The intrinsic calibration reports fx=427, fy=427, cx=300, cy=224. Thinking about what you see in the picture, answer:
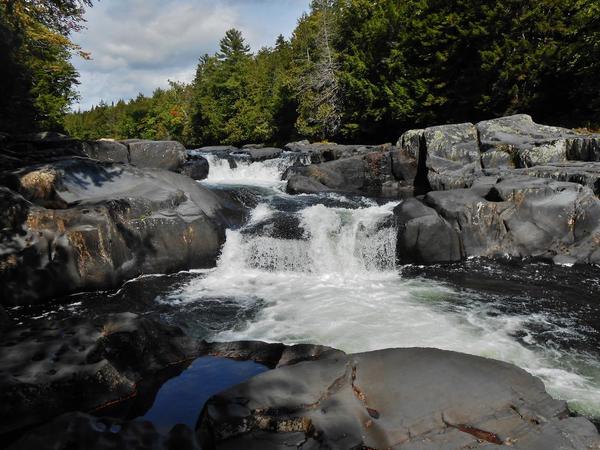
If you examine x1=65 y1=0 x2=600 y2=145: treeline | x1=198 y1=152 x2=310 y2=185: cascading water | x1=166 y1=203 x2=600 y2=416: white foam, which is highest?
x1=65 y1=0 x2=600 y2=145: treeline

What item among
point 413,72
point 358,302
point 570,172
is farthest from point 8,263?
point 413,72

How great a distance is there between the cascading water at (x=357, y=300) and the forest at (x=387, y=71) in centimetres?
926

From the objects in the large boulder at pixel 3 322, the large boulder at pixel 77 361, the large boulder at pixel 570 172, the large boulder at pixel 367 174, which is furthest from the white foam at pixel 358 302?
the large boulder at pixel 367 174

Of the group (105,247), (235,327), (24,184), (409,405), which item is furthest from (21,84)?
(409,405)

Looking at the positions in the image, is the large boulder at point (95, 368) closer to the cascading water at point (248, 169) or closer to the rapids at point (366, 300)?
the rapids at point (366, 300)

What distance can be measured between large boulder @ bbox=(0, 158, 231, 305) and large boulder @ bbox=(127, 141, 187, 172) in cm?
787

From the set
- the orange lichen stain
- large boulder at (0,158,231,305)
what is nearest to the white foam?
large boulder at (0,158,231,305)

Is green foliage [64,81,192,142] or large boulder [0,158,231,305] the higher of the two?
green foliage [64,81,192,142]

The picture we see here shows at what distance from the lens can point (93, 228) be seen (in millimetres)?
9320

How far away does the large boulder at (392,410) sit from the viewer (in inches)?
143

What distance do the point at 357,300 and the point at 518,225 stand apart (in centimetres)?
582

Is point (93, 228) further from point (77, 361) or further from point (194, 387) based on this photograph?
point (194, 387)

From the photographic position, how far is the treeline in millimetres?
22969

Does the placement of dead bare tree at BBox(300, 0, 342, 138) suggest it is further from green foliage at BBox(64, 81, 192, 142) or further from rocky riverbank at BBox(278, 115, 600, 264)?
green foliage at BBox(64, 81, 192, 142)
